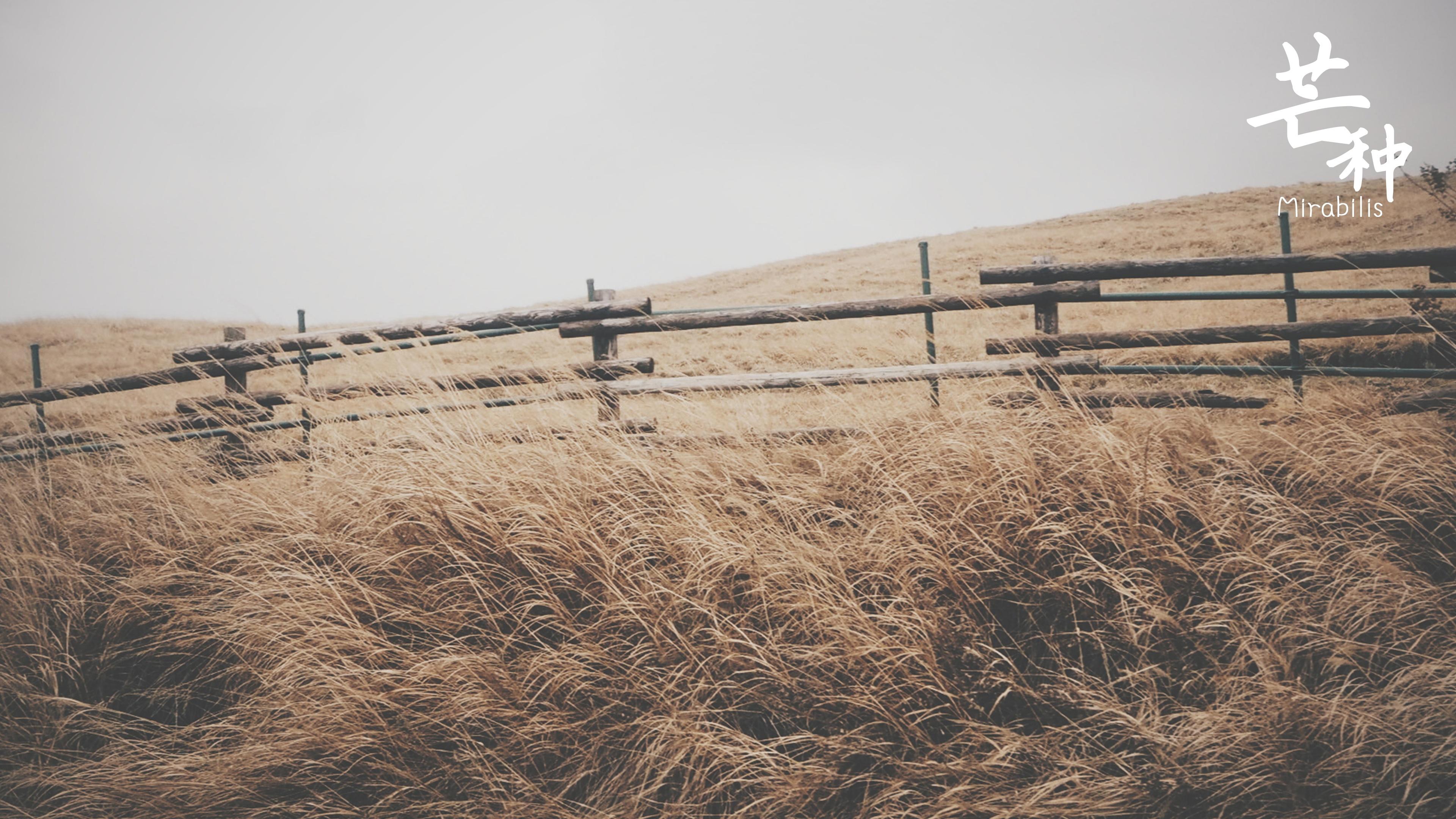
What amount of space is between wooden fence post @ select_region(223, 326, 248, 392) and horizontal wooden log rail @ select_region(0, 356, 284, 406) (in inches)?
1.7

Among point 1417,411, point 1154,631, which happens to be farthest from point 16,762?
point 1417,411

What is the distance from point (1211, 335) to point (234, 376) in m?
7.32

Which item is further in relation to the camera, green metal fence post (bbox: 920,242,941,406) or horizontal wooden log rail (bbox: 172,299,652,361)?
horizontal wooden log rail (bbox: 172,299,652,361)

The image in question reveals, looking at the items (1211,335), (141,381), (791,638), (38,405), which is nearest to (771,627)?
(791,638)

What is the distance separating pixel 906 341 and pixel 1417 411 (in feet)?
22.3

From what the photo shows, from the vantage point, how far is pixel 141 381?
18.0ft

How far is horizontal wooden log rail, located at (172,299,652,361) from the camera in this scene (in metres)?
4.85

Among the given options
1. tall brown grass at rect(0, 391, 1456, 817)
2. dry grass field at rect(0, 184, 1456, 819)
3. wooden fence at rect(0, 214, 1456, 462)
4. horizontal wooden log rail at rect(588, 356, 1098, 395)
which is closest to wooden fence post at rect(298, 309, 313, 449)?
wooden fence at rect(0, 214, 1456, 462)

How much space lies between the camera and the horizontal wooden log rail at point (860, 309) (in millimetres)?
4691

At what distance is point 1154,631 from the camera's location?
1.91 meters

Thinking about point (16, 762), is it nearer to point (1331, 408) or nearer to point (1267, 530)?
point (1267, 530)

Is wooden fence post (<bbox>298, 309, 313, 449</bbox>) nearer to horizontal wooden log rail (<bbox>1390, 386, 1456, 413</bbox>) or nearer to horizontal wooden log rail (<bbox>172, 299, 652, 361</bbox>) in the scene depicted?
horizontal wooden log rail (<bbox>172, 299, 652, 361</bbox>)

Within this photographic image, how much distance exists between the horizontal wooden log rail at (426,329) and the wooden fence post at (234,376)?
2.0 inches

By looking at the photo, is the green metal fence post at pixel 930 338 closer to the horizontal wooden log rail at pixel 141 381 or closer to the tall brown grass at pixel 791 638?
the tall brown grass at pixel 791 638
